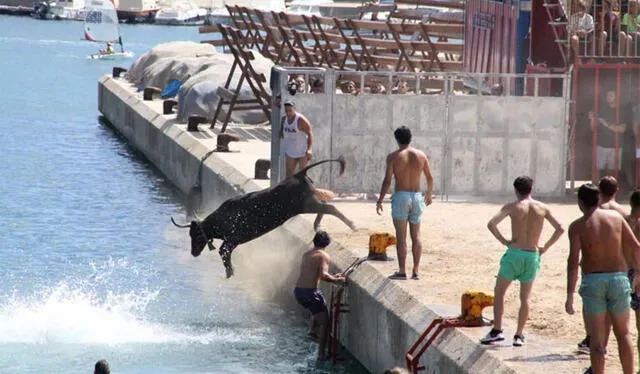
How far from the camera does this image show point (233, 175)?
26594 millimetres

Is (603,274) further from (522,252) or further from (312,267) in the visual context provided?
(312,267)

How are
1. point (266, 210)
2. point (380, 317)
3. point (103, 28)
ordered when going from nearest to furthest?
point (380, 317) < point (266, 210) < point (103, 28)

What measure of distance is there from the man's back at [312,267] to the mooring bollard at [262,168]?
785 centimetres

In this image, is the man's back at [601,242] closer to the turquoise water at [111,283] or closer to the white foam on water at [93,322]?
the turquoise water at [111,283]

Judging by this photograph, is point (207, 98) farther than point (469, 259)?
Yes

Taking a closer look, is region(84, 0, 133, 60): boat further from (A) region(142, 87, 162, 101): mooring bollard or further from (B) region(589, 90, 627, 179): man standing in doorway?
(B) region(589, 90, 627, 179): man standing in doorway

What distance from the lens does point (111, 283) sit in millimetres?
23359

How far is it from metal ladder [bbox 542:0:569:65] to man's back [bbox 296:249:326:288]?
25.8ft

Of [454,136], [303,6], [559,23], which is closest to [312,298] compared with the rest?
[454,136]

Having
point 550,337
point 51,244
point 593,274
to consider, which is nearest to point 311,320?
point 550,337

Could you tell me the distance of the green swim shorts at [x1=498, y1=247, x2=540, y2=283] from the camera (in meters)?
13.5

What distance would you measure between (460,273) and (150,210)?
1480 centimetres

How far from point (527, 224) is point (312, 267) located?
4.42m

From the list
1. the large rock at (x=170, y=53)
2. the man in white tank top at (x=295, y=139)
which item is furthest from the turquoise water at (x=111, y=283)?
the large rock at (x=170, y=53)
